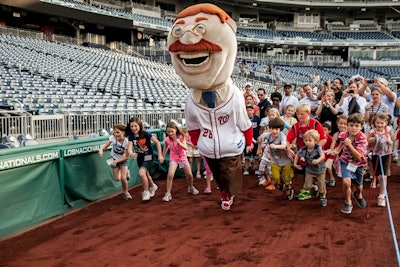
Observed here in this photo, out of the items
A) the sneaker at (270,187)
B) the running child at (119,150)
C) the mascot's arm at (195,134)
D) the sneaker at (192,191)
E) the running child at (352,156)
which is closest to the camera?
the mascot's arm at (195,134)

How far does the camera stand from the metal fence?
839cm

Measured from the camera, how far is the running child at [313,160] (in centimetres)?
527

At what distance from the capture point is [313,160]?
5.29 metres

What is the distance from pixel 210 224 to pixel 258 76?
2484cm

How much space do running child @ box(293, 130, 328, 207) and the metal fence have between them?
5018 mm


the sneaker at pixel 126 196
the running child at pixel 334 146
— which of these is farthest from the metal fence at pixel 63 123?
→ the running child at pixel 334 146

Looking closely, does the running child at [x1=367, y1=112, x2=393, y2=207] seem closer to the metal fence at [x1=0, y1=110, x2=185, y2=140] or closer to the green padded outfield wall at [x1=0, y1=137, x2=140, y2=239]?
the green padded outfield wall at [x1=0, y1=137, x2=140, y2=239]

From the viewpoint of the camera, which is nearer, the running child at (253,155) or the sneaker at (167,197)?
the sneaker at (167,197)

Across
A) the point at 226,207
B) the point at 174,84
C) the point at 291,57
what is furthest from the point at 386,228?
the point at 291,57

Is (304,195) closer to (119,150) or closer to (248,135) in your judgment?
(248,135)

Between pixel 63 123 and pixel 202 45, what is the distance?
22.4 ft

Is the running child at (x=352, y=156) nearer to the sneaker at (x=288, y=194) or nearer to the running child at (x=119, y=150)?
the sneaker at (x=288, y=194)

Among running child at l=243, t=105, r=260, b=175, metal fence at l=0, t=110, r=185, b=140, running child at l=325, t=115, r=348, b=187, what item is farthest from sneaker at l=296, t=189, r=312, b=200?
metal fence at l=0, t=110, r=185, b=140

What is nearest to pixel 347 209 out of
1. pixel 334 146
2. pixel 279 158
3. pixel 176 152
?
pixel 279 158
